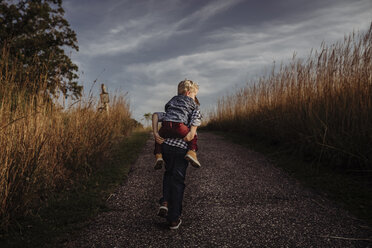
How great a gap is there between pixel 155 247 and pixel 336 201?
7.87 ft

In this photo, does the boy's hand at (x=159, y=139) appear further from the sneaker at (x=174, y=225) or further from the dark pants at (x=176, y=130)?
the sneaker at (x=174, y=225)

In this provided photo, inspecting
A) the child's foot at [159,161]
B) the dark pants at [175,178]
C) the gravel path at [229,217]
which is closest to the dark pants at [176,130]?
the dark pants at [175,178]

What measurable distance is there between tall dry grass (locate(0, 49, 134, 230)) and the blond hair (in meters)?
1.56

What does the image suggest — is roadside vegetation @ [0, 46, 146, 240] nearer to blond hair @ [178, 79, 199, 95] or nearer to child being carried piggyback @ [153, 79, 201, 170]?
child being carried piggyback @ [153, 79, 201, 170]

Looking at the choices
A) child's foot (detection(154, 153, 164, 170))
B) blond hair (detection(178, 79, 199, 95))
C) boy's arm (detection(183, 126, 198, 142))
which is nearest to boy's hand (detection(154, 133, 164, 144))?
child's foot (detection(154, 153, 164, 170))

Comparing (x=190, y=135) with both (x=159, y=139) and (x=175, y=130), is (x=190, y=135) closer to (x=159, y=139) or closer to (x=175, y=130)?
(x=175, y=130)

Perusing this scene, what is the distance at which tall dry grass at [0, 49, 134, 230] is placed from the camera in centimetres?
261

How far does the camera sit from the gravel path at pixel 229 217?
242 cm

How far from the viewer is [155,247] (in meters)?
2.31

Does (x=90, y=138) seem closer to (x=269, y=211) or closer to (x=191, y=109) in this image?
(x=191, y=109)

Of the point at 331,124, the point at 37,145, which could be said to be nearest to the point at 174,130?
the point at 37,145

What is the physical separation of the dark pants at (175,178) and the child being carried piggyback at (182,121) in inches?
2.8

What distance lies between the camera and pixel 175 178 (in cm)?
257

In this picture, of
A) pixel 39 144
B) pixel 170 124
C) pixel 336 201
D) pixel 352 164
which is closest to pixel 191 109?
pixel 170 124
